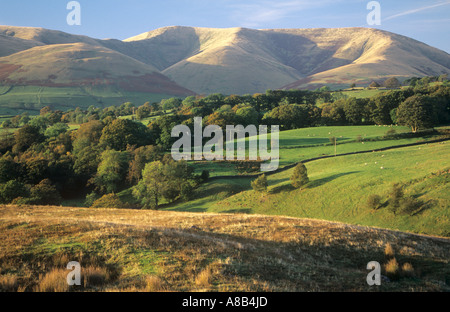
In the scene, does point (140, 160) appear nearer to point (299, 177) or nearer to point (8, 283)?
point (299, 177)

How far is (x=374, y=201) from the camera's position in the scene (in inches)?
1711

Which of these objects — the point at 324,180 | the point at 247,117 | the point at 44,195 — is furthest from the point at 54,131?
the point at 324,180

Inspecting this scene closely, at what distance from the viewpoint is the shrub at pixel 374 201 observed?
43500 millimetres

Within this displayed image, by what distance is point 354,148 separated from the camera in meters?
77.4

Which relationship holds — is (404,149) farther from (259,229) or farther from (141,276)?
(141,276)

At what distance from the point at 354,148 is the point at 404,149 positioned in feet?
35.5

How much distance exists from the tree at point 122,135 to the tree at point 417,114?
75.1 m

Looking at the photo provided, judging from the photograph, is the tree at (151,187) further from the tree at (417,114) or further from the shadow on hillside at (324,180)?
the tree at (417,114)

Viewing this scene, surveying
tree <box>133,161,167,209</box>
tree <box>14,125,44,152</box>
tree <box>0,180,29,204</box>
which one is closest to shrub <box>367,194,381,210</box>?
tree <box>133,161,167,209</box>

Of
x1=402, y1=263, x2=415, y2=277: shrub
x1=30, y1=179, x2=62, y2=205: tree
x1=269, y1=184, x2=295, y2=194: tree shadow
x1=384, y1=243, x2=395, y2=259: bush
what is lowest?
x1=30, y1=179, x2=62, y2=205: tree

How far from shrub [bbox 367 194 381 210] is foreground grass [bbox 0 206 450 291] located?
2354 cm

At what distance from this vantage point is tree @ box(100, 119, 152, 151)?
95.8 meters

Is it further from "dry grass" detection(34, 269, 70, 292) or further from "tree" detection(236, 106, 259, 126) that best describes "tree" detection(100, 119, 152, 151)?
"dry grass" detection(34, 269, 70, 292)
